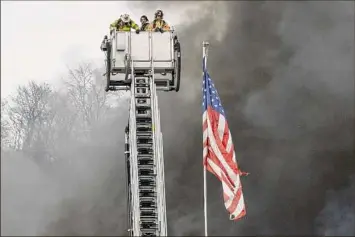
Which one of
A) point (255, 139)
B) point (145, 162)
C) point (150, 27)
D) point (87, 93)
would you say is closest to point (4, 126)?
point (87, 93)

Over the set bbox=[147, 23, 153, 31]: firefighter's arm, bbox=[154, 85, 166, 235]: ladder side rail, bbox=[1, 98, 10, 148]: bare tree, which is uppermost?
bbox=[147, 23, 153, 31]: firefighter's arm

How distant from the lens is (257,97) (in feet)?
61.2

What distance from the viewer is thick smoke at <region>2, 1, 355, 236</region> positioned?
17.0 m

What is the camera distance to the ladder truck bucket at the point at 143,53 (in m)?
10.4

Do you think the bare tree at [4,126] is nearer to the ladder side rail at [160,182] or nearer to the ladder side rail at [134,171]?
the ladder side rail at [134,171]

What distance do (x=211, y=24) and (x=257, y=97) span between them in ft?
8.33

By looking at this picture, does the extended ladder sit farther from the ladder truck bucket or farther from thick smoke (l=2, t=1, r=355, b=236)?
thick smoke (l=2, t=1, r=355, b=236)

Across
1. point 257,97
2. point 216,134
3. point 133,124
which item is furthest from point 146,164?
point 257,97

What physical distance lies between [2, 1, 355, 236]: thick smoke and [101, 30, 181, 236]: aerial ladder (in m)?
7.14

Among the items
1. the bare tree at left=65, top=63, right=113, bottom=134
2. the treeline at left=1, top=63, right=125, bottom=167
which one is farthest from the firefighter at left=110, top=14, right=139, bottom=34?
the bare tree at left=65, top=63, right=113, bottom=134

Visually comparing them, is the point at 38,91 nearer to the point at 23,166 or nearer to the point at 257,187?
the point at 23,166

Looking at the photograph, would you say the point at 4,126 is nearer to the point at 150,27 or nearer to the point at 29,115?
the point at 29,115

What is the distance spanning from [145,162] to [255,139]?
28.0ft

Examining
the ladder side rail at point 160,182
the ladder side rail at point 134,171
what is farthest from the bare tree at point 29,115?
the ladder side rail at point 160,182
